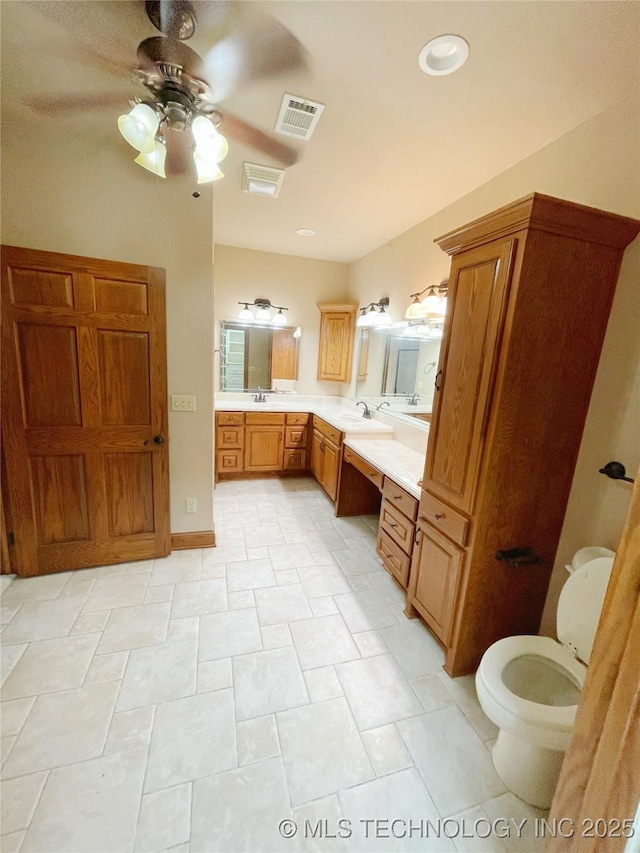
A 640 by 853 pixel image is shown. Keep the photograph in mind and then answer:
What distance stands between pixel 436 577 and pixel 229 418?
2.73 metres

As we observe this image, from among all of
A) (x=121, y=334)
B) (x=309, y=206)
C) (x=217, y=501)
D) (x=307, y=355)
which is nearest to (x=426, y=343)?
(x=309, y=206)

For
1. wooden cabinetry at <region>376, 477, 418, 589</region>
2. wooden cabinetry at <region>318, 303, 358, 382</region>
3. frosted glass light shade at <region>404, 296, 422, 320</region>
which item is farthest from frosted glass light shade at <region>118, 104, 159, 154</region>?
wooden cabinetry at <region>318, 303, 358, 382</region>

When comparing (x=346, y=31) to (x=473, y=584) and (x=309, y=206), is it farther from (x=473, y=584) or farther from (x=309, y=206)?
(x=473, y=584)

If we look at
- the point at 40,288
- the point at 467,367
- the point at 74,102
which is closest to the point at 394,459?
the point at 467,367

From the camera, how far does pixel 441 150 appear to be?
1.83 m

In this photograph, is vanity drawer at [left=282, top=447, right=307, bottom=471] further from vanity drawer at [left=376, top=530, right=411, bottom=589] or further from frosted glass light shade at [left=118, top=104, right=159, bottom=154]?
frosted glass light shade at [left=118, top=104, right=159, bottom=154]

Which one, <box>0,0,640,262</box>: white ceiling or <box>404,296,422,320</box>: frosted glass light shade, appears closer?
A: <box>0,0,640,262</box>: white ceiling

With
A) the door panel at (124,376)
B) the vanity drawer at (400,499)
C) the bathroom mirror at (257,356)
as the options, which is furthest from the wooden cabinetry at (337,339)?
the door panel at (124,376)

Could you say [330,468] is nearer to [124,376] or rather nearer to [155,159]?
[124,376]

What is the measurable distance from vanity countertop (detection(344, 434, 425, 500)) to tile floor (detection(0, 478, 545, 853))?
77cm

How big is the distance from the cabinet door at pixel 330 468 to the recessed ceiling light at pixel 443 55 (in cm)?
250

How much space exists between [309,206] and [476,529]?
104 inches

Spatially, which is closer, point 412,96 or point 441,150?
point 412,96

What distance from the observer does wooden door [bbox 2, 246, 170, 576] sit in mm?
1941
